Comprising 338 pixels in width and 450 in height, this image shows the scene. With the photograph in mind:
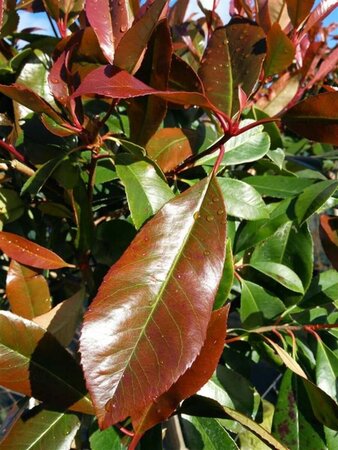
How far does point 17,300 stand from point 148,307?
31 centimetres

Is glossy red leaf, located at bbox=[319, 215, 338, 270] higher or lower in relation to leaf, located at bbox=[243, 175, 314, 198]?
lower

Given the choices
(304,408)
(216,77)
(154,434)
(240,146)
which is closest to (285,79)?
(240,146)

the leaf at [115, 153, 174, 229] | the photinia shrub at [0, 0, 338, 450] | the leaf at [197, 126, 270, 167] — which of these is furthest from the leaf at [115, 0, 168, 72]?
the leaf at [197, 126, 270, 167]

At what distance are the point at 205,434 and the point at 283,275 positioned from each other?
27 centimetres

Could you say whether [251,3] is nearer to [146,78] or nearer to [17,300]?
[146,78]

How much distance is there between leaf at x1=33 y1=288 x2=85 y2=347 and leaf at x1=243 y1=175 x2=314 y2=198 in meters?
0.35

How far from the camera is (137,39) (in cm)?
59

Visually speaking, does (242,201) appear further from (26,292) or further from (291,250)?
(26,292)

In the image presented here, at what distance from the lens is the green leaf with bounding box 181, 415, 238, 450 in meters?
0.72

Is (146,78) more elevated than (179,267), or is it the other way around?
(146,78)

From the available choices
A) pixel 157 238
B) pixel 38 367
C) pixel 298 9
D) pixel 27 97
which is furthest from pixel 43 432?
pixel 298 9

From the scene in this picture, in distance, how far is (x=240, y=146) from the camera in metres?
0.85

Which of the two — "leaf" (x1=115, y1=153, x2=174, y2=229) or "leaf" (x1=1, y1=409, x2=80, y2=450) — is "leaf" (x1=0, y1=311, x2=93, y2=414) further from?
"leaf" (x1=115, y1=153, x2=174, y2=229)

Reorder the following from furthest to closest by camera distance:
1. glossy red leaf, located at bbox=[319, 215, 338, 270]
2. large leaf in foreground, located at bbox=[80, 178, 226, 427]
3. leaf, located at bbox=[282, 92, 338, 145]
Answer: glossy red leaf, located at bbox=[319, 215, 338, 270] → leaf, located at bbox=[282, 92, 338, 145] → large leaf in foreground, located at bbox=[80, 178, 226, 427]
